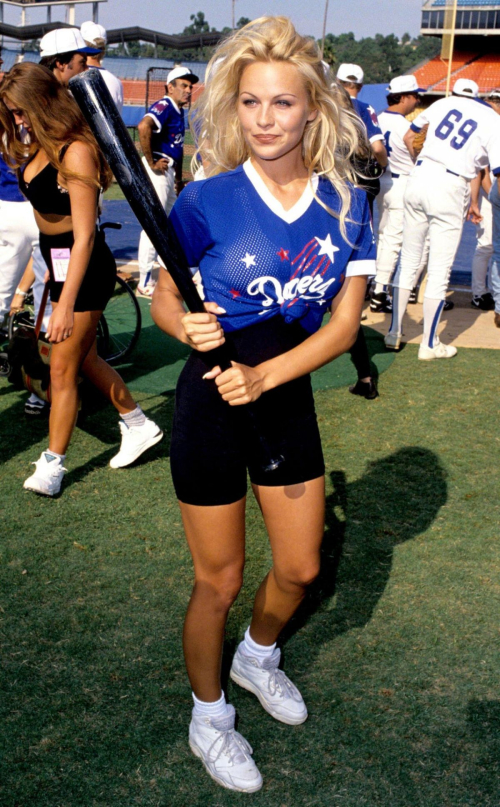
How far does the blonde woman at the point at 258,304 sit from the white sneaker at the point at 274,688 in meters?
0.25

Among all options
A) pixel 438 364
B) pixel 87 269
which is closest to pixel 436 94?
pixel 438 364

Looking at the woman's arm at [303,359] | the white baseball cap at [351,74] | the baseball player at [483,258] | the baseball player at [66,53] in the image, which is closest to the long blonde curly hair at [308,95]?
the woman's arm at [303,359]

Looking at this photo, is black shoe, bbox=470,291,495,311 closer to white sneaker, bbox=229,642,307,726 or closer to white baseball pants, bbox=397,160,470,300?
white baseball pants, bbox=397,160,470,300

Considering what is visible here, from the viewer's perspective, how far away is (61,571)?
3.65 meters

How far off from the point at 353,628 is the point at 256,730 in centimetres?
71

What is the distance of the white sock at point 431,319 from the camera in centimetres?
690

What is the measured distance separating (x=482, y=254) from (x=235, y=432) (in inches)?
279

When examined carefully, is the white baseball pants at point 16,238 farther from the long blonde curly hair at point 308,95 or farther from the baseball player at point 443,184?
the long blonde curly hair at point 308,95

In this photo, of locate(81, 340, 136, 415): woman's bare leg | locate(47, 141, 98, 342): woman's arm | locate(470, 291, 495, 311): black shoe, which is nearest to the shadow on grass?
locate(81, 340, 136, 415): woman's bare leg

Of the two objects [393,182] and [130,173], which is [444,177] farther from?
[130,173]

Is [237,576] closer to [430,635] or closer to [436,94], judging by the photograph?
[430,635]

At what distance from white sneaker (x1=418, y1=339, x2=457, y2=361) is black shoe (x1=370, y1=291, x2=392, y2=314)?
1.62 metres

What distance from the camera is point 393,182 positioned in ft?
29.0

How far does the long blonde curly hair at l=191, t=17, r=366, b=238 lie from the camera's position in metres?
2.20
